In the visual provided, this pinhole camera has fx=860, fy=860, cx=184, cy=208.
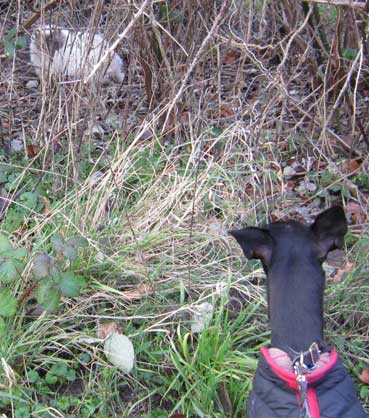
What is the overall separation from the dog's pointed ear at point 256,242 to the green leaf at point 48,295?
865mm

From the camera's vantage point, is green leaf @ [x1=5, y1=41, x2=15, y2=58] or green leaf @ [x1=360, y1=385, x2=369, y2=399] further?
green leaf @ [x1=5, y1=41, x2=15, y2=58]

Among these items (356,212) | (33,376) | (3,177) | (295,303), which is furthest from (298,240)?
(3,177)

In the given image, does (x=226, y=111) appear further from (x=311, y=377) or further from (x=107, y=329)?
(x=311, y=377)

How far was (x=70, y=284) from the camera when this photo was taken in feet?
11.7

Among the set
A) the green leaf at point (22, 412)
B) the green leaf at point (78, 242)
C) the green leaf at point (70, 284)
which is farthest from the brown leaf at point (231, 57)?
the green leaf at point (22, 412)

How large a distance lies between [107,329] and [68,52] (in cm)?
187

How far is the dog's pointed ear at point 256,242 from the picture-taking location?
10.1ft

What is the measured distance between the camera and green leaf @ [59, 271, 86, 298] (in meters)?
3.55

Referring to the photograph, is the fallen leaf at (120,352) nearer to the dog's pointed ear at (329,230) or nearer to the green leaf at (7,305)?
the green leaf at (7,305)

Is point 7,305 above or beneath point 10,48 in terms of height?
beneath

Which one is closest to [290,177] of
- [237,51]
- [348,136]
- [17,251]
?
[348,136]

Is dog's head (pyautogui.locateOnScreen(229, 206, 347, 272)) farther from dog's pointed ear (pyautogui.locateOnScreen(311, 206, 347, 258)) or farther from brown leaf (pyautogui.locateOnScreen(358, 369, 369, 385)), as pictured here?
brown leaf (pyautogui.locateOnScreen(358, 369, 369, 385))

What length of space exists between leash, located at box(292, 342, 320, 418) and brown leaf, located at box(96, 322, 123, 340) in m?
1.12

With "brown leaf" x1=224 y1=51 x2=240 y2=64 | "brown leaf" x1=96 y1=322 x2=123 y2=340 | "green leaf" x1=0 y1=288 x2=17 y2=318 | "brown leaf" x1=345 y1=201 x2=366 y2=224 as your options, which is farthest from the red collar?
"brown leaf" x1=224 y1=51 x2=240 y2=64
